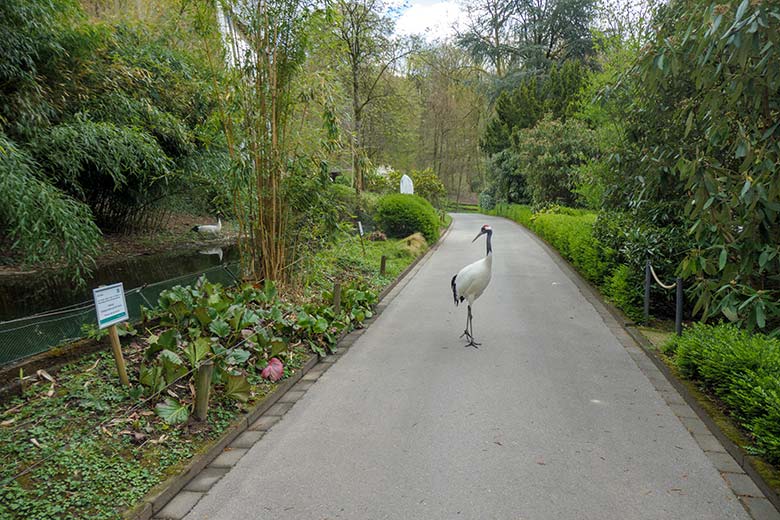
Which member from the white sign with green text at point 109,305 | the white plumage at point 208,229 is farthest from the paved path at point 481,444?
the white plumage at point 208,229

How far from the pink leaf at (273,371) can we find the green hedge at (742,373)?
148 inches

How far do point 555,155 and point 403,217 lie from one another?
8671 mm

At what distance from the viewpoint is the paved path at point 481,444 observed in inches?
114

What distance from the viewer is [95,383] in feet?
12.7

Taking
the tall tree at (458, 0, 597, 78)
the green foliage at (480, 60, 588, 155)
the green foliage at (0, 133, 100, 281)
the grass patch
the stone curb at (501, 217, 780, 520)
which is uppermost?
the tall tree at (458, 0, 597, 78)

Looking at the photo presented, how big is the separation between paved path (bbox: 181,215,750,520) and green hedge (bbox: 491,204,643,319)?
123 cm

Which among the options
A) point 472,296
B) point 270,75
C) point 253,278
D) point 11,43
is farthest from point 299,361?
point 11,43

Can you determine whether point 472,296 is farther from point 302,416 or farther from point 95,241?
point 95,241

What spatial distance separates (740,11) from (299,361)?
180 inches

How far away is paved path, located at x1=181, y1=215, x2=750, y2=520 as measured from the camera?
114 inches

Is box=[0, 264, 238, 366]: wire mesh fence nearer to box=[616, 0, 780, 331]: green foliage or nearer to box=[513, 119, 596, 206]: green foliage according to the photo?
box=[616, 0, 780, 331]: green foliage

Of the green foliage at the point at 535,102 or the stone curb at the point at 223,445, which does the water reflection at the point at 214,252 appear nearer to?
the stone curb at the point at 223,445

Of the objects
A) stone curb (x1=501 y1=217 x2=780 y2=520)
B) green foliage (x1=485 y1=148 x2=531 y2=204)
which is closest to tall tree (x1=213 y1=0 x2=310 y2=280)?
stone curb (x1=501 y1=217 x2=780 y2=520)

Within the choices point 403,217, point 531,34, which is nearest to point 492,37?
point 531,34
